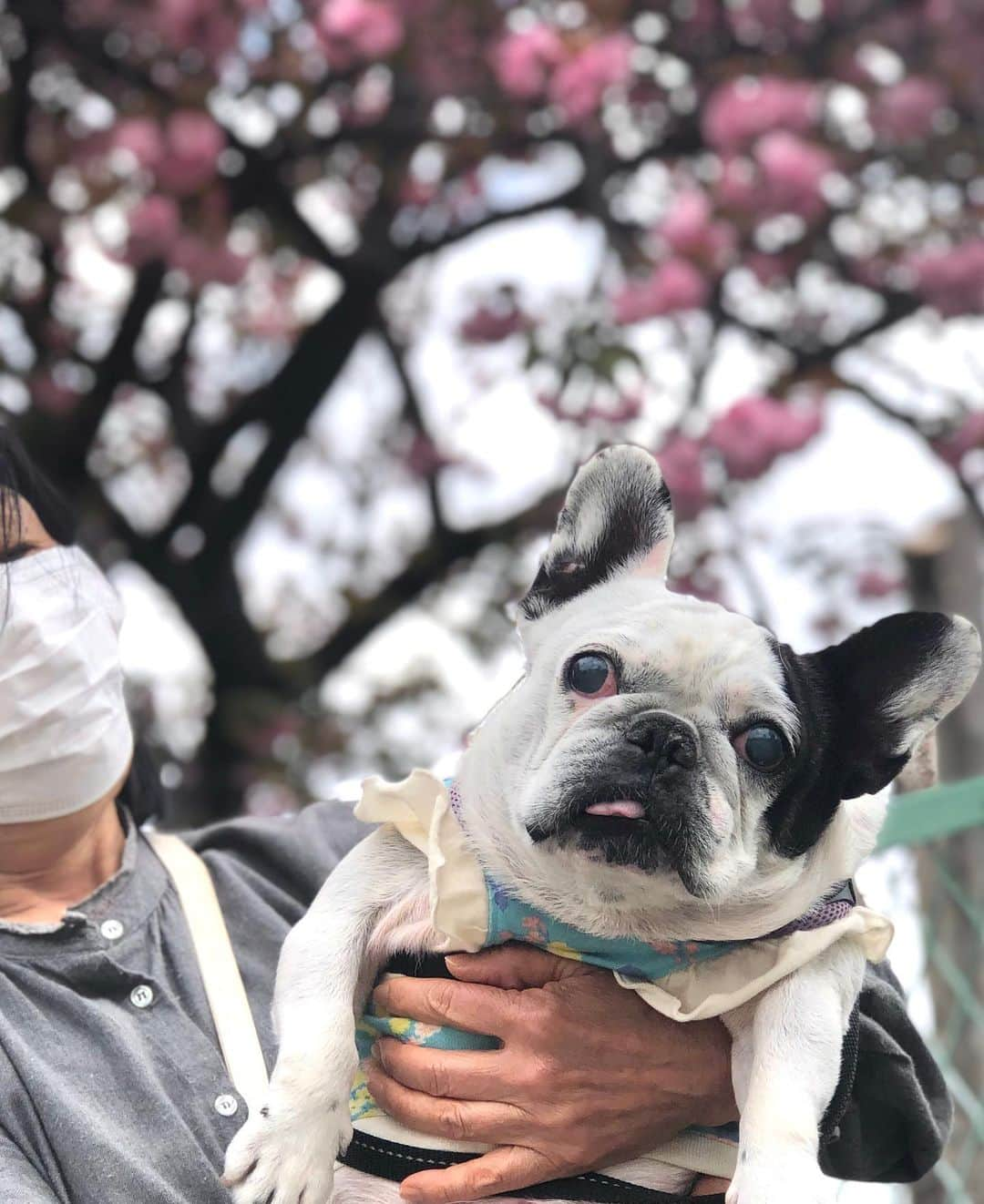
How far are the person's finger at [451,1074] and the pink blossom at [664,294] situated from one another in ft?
9.43

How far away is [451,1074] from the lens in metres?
1.34

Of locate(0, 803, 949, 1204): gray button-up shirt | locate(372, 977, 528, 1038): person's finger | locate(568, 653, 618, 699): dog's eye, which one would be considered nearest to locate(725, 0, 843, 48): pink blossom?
locate(0, 803, 949, 1204): gray button-up shirt

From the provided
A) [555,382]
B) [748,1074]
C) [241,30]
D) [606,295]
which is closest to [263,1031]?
[748,1074]

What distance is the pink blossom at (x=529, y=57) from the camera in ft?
13.6

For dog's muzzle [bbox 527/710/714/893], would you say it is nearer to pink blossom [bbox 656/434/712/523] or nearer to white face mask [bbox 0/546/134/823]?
white face mask [bbox 0/546/134/823]

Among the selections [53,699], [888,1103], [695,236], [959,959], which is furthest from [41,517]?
[695,236]

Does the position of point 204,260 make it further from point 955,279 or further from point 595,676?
point 595,676

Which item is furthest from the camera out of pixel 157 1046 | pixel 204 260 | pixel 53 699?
pixel 204 260

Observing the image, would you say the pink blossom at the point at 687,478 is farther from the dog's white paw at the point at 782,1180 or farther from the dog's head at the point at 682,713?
the dog's white paw at the point at 782,1180

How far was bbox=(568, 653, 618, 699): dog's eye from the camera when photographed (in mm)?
1248

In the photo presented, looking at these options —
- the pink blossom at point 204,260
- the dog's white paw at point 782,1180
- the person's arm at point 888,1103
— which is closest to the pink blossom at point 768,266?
the pink blossom at point 204,260

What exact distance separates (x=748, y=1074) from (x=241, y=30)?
383cm

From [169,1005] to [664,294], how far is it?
282 centimetres

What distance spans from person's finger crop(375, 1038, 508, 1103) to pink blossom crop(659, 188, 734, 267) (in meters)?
3.04
